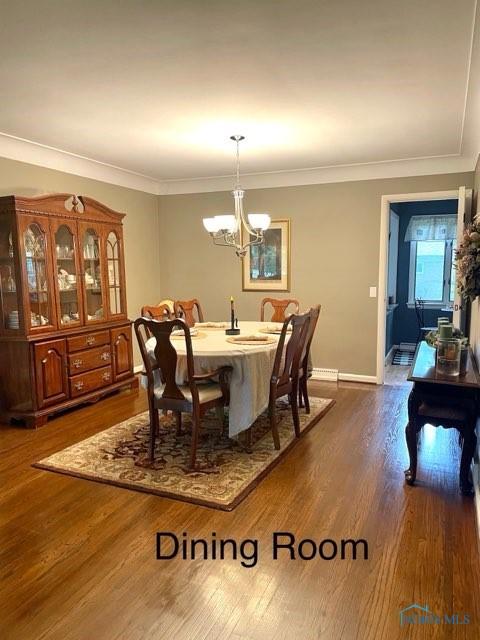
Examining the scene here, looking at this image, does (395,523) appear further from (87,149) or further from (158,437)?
(87,149)

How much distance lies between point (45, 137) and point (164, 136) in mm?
1011

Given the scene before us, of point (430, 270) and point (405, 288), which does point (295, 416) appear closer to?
point (405, 288)

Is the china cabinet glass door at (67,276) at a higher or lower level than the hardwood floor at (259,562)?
higher

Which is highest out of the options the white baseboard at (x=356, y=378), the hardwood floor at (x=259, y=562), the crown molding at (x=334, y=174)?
the crown molding at (x=334, y=174)

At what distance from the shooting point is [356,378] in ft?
17.1

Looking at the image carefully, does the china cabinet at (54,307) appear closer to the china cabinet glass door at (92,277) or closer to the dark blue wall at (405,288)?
the china cabinet glass door at (92,277)

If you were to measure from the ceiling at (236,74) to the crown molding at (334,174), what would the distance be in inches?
17.6

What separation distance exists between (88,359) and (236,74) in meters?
2.86

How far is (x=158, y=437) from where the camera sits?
351 centimetres

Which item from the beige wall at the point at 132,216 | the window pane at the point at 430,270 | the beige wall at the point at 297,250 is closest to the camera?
the beige wall at the point at 132,216

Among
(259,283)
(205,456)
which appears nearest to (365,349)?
(259,283)

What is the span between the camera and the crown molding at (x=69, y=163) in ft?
12.8

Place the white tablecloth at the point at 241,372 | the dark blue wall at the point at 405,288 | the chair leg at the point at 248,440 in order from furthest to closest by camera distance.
A: the dark blue wall at the point at 405,288
the chair leg at the point at 248,440
the white tablecloth at the point at 241,372

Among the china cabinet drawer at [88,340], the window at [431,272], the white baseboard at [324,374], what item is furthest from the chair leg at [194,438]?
the window at [431,272]
